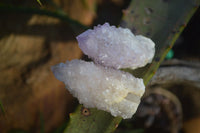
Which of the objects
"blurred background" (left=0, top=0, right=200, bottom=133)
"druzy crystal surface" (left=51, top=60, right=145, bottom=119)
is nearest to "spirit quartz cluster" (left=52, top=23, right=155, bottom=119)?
"druzy crystal surface" (left=51, top=60, right=145, bottom=119)

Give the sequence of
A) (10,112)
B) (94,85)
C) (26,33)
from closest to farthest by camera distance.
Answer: (94,85)
(26,33)
(10,112)

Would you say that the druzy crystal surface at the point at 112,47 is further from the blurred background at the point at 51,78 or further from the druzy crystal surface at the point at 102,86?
the blurred background at the point at 51,78

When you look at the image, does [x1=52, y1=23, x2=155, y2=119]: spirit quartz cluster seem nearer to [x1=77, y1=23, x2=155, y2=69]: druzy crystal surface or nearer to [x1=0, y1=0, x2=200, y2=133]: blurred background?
[x1=77, y1=23, x2=155, y2=69]: druzy crystal surface

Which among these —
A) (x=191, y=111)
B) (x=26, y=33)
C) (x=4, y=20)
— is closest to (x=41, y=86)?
(x=26, y=33)

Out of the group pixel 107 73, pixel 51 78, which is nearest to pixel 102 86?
pixel 107 73

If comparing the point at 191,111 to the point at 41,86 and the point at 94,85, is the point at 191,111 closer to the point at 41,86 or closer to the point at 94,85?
the point at 94,85

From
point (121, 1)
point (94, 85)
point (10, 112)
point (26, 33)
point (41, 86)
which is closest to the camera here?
point (94, 85)

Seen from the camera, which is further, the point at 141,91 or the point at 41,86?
the point at 41,86
